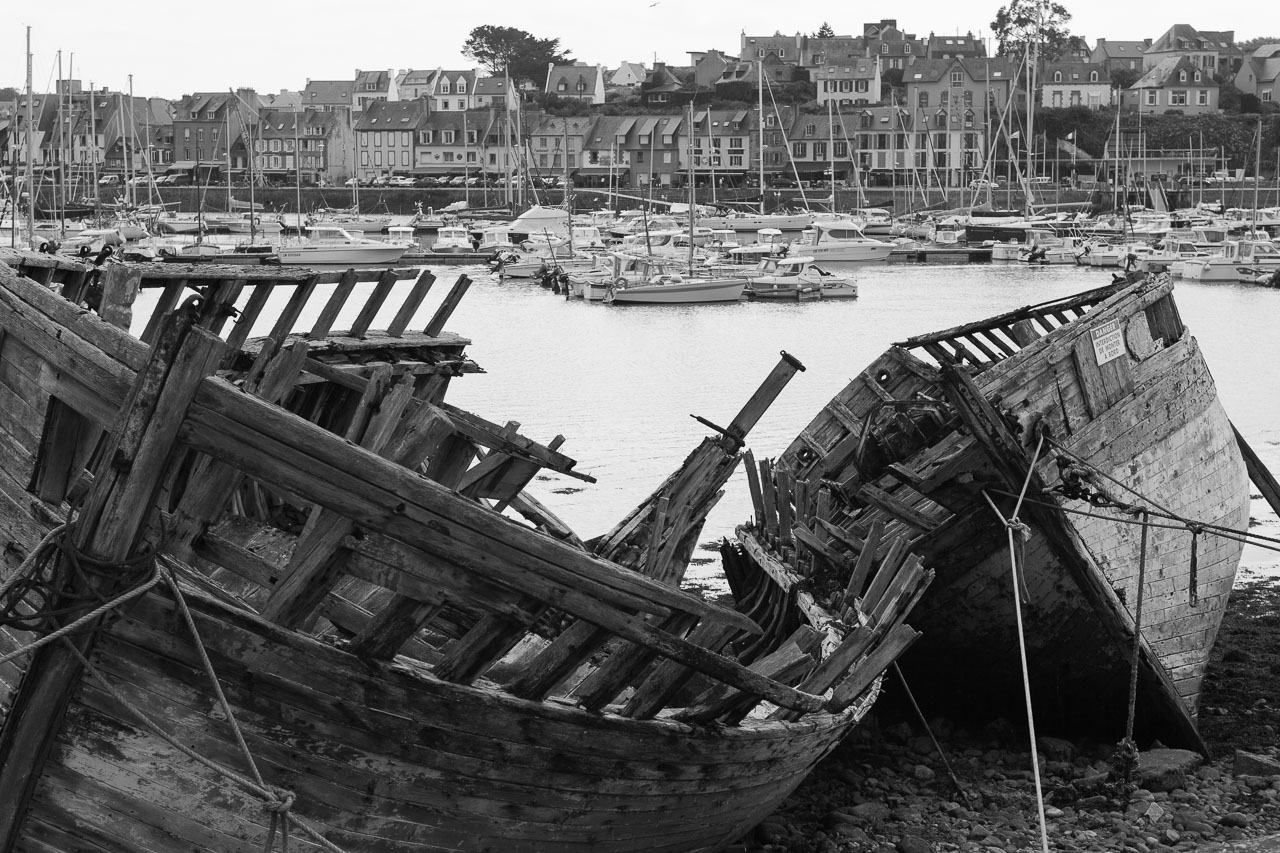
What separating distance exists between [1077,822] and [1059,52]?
179m

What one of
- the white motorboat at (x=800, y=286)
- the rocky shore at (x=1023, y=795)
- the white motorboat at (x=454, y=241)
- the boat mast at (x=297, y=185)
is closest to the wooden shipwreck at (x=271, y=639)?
the rocky shore at (x=1023, y=795)

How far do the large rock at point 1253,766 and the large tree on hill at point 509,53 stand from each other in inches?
6649

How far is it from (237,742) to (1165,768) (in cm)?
730

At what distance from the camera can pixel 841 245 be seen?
84.3 m

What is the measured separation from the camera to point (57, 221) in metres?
91.1

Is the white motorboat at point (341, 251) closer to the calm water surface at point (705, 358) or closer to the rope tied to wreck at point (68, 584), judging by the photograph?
the calm water surface at point (705, 358)

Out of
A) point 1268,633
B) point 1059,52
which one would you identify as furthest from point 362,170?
point 1268,633

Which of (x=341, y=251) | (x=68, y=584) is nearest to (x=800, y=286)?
(x=341, y=251)

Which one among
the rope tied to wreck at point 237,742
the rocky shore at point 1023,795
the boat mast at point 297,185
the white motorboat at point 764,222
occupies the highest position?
the boat mast at point 297,185

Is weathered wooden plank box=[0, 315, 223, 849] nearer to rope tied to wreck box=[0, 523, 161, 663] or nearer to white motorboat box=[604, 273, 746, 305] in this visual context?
rope tied to wreck box=[0, 523, 161, 663]

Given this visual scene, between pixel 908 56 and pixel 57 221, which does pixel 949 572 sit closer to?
pixel 57 221

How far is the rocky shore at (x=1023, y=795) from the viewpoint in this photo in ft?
31.6

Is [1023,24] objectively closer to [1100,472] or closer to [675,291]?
[675,291]

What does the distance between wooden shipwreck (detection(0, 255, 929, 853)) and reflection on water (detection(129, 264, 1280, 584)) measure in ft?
41.5
